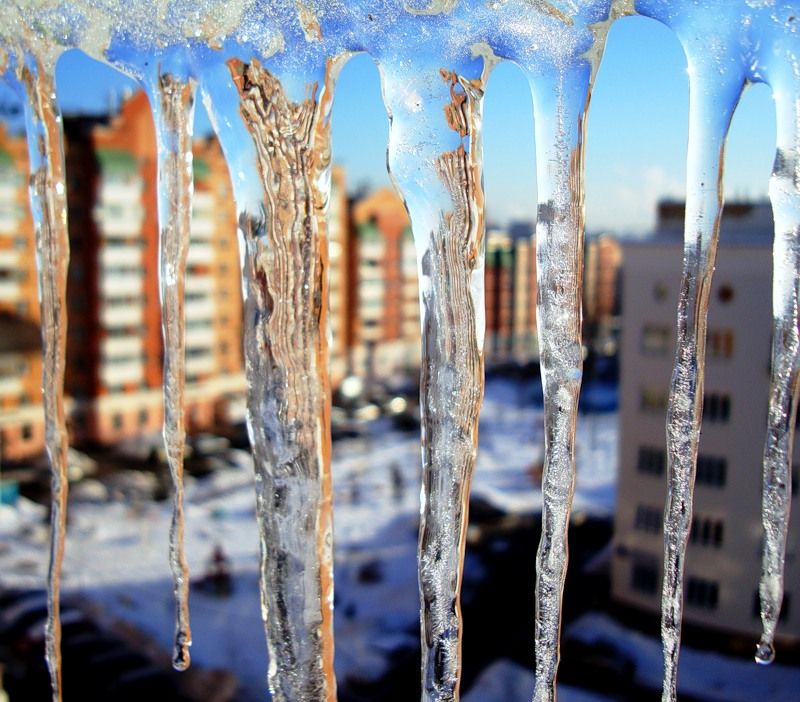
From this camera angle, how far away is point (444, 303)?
398 mm

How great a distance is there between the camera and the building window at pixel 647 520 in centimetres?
583

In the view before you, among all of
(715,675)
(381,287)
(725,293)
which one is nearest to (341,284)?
(381,287)

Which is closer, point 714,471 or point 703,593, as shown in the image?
point 714,471

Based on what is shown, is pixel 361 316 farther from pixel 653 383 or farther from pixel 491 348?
pixel 653 383

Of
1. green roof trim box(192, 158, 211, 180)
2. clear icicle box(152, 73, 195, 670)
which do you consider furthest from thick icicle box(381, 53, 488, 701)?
green roof trim box(192, 158, 211, 180)

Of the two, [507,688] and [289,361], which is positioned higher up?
[289,361]

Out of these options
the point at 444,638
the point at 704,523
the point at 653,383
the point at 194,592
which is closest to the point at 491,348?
the point at 653,383

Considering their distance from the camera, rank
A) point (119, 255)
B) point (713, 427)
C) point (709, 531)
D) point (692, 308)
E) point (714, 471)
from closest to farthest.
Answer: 1. point (692, 308)
2. point (713, 427)
3. point (714, 471)
4. point (709, 531)
5. point (119, 255)

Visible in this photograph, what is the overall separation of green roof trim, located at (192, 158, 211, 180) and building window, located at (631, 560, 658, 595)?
5.05 meters

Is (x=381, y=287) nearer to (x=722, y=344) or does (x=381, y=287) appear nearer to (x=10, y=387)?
(x=10, y=387)

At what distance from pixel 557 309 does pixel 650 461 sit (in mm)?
5801

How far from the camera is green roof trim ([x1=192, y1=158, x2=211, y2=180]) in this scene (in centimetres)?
705

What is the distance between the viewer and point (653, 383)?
5.56m

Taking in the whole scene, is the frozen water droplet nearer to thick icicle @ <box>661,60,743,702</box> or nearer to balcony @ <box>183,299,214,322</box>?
thick icicle @ <box>661,60,743,702</box>
